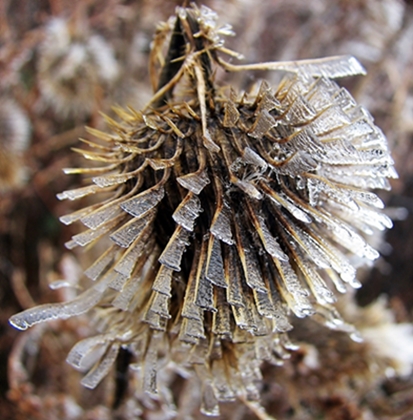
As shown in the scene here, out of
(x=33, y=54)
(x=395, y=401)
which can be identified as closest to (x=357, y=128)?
(x=395, y=401)

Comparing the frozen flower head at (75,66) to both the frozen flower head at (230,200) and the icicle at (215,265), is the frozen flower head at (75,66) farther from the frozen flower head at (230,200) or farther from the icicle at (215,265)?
the icicle at (215,265)

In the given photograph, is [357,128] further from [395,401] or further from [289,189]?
[395,401]

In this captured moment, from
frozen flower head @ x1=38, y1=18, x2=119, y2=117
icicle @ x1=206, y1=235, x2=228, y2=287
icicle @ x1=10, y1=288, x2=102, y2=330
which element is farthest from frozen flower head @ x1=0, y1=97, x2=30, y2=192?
icicle @ x1=206, y1=235, x2=228, y2=287

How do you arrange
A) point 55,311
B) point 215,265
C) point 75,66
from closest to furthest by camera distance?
point 215,265 < point 55,311 < point 75,66

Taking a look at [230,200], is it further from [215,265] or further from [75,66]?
[75,66]

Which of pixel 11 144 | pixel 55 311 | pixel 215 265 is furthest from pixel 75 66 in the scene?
pixel 215 265
